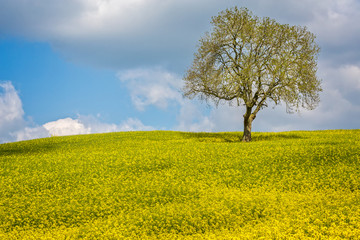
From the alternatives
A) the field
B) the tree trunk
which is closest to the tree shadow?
the tree trunk

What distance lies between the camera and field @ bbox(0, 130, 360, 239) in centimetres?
1573

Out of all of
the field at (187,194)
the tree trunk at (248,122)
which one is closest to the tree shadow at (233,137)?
the tree trunk at (248,122)

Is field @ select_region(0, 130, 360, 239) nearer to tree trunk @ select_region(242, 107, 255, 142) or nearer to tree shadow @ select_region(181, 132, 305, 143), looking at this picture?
tree trunk @ select_region(242, 107, 255, 142)

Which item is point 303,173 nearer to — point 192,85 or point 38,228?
point 38,228

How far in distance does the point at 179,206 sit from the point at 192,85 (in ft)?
95.0

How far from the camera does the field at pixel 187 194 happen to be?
15.7 m

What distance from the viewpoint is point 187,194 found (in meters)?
20.9

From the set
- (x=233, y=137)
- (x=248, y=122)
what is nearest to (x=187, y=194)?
(x=248, y=122)

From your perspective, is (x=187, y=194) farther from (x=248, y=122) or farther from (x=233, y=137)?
(x=233, y=137)

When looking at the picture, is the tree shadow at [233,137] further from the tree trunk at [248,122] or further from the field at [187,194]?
the field at [187,194]

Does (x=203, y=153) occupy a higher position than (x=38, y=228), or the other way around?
(x=203, y=153)

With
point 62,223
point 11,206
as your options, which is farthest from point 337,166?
point 11,206

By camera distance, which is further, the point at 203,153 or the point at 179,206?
the point at 203,153

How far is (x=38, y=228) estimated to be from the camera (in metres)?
18.1
